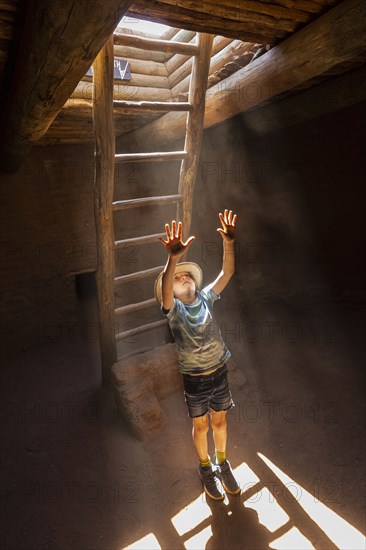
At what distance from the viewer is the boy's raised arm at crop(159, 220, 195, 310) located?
2.07 m

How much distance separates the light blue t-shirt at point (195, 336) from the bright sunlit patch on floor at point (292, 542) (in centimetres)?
125

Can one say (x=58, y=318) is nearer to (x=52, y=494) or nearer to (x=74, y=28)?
(x=52, y=494)

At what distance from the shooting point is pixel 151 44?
2426 mm

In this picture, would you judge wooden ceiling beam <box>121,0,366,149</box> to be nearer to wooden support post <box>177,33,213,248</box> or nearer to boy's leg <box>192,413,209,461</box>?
wooden support post <box>177,33,213,248</box>

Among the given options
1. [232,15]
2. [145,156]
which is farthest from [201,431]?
[232,15]

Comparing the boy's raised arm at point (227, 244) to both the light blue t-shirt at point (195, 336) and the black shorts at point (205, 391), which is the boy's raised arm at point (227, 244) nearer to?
the light blue t-shirt at point (195, 336)

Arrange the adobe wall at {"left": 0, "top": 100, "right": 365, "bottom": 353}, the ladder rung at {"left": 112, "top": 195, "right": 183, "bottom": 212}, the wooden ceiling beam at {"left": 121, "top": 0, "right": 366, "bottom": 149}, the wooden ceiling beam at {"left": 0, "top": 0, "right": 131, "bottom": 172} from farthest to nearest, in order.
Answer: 1. the adobe wall at {"left": 0, "top": 100, "right": 365, "bottom": 353}
2. the ladder rung at {"left": 112, "top": 195, "right": 183, "bottom": 212}
3. the wooden ceiling beam at {"left": 121, "top": 0, "right": 366, "bottom": 149}
4. the wooden ceiling beam at {"left": 0, "top": 0, "right": 131, "bottom": 172}

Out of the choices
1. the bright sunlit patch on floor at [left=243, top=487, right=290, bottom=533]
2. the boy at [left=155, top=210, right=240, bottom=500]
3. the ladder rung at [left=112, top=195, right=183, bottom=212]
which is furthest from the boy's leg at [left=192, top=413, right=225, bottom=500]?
the ladder rung at [left=112, top=195, right=183, bottom=212]

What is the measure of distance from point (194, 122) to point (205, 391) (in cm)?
221

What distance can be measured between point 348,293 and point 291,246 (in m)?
1.13

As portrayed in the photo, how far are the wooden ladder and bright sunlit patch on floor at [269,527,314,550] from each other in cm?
206

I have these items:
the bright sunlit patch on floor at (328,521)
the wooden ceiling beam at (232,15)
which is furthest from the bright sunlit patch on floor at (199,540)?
the wooden ceiling beam at (232,15)

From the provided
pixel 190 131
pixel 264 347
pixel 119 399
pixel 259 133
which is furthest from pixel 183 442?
pixel 259 133

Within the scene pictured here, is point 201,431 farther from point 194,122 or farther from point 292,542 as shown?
point 194,122
